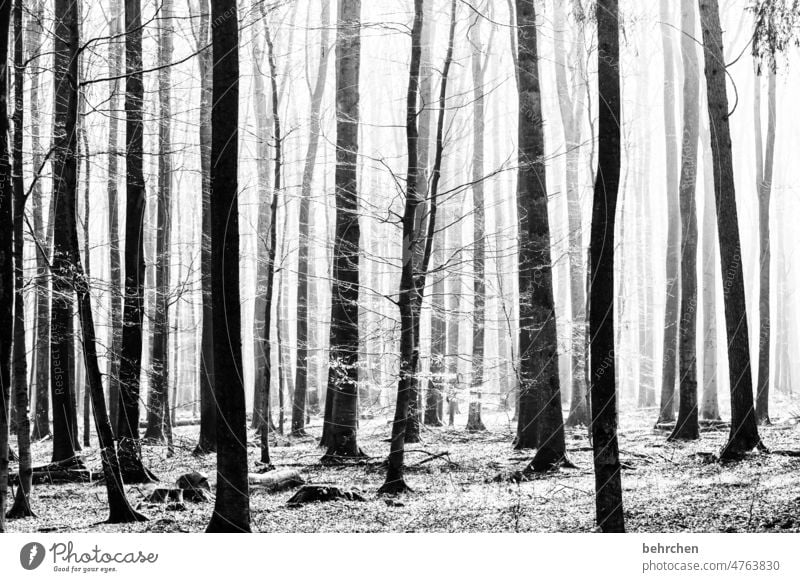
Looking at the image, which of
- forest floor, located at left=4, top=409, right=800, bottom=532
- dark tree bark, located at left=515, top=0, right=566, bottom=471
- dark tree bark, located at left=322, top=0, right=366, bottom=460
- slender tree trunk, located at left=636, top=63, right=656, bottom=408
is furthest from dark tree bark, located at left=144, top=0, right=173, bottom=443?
slender tree trunk, located at left=636, top=63, right=656, bottom=408

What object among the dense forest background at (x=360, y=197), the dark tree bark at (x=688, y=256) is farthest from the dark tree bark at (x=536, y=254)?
the dark tree bark at (x=688, y=256)

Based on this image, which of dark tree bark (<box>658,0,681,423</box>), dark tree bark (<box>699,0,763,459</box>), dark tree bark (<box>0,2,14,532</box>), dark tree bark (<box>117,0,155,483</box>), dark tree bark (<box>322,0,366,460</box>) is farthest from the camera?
dark tree bark (<box>658,0,681,423</box>)

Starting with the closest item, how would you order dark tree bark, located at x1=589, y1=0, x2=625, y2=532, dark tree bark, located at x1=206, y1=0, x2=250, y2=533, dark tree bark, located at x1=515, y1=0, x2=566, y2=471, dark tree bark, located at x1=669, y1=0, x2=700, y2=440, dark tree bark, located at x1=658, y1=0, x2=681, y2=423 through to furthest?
dark tree bark, located at x1=589, y1=0, x2=625, y2=532 → dark tree bark, located at x1=206, y1=0, x2=250, y2=533 → dark tree bark, located at x1=515, y1=0, x2=566, y2=471 → dark tree bark, located at x1=669, y1=0, x2=700, y2=440 → dark tree bark, located at x1=658, y1=0, x2=681, y2=423

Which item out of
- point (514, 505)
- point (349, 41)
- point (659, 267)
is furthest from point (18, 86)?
point (659, 267)

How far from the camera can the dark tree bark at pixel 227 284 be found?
687 cm

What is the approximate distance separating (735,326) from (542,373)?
301cm

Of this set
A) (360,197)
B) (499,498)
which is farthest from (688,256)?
(360,197)
